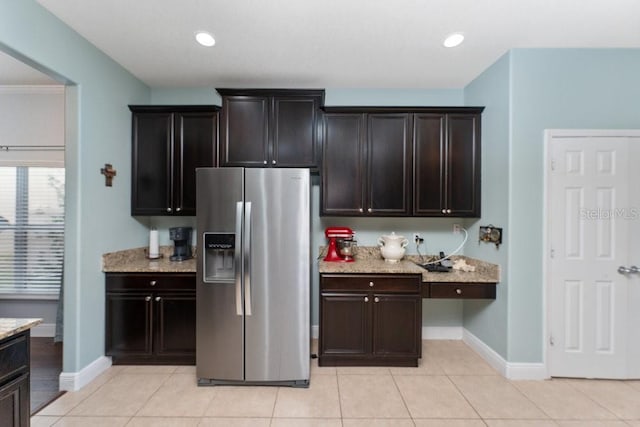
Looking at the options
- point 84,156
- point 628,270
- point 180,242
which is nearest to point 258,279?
point 180,242

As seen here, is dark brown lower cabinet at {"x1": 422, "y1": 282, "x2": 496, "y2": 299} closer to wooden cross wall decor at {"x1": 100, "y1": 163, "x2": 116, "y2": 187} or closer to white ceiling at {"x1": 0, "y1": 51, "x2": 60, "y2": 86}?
wooden cross wall decor at {"x1": 100, "y1": 163, "x2": 116, "y2": 187}

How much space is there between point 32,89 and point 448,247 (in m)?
4.99

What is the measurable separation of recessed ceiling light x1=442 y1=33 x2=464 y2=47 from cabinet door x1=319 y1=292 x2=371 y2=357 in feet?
7.40

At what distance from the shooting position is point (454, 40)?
237 cm

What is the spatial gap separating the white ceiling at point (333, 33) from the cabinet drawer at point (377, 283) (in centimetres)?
201

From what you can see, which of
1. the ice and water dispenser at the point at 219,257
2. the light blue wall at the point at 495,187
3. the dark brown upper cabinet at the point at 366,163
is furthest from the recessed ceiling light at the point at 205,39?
the light blue wall at the point at 495,187

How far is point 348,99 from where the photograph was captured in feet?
10.9

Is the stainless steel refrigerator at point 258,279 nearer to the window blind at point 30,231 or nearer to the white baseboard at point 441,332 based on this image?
the white baseboard at point 441,332

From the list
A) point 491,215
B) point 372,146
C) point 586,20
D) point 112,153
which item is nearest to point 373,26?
point 372,146

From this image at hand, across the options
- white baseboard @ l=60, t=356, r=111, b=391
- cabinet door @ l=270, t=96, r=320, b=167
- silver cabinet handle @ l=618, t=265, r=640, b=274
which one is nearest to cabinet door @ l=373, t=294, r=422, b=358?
cabinet door @ l=270, t=96, r=320, b=167

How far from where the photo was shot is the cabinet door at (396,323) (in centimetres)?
270

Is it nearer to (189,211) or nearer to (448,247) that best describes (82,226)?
(189,211)

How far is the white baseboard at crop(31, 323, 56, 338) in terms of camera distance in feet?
10.9

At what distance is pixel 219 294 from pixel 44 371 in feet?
6.00
